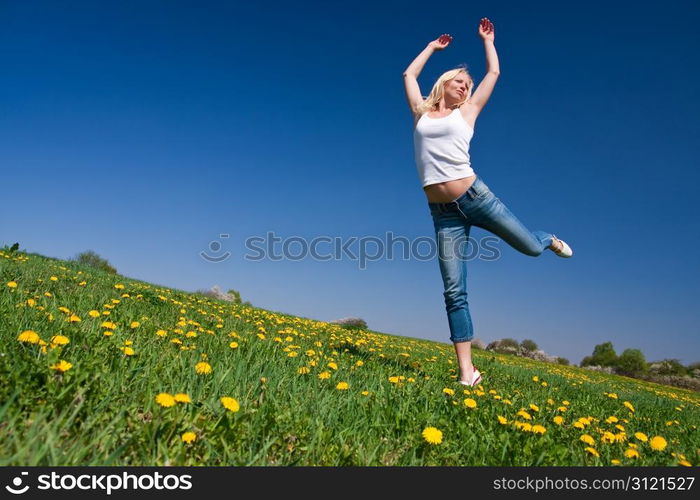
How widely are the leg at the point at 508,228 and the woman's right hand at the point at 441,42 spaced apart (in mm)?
2421

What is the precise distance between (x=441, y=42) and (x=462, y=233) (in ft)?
9.17

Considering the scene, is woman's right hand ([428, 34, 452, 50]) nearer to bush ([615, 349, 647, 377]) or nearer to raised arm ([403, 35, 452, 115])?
raised arm ([403, 35, 452, 115])

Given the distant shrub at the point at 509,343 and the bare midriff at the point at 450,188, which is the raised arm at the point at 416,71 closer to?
the bare midriff at the point at 450,188

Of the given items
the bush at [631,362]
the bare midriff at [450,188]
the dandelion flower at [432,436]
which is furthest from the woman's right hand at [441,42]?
the bush at [631,362]

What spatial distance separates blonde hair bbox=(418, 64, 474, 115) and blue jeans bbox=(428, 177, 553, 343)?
3.69 ft

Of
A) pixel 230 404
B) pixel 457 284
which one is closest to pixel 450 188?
pixel 457 284

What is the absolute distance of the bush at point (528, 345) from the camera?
42125mm

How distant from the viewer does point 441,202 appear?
510 cm

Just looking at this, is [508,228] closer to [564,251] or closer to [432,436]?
[564,251]

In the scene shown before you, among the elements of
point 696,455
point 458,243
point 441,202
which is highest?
point 441,202

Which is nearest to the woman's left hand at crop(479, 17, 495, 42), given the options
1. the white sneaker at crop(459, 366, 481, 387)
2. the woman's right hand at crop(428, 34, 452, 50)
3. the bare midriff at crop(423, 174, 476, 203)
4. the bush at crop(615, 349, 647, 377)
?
the woman's right hand at crop(428, 34, 452, 50)
